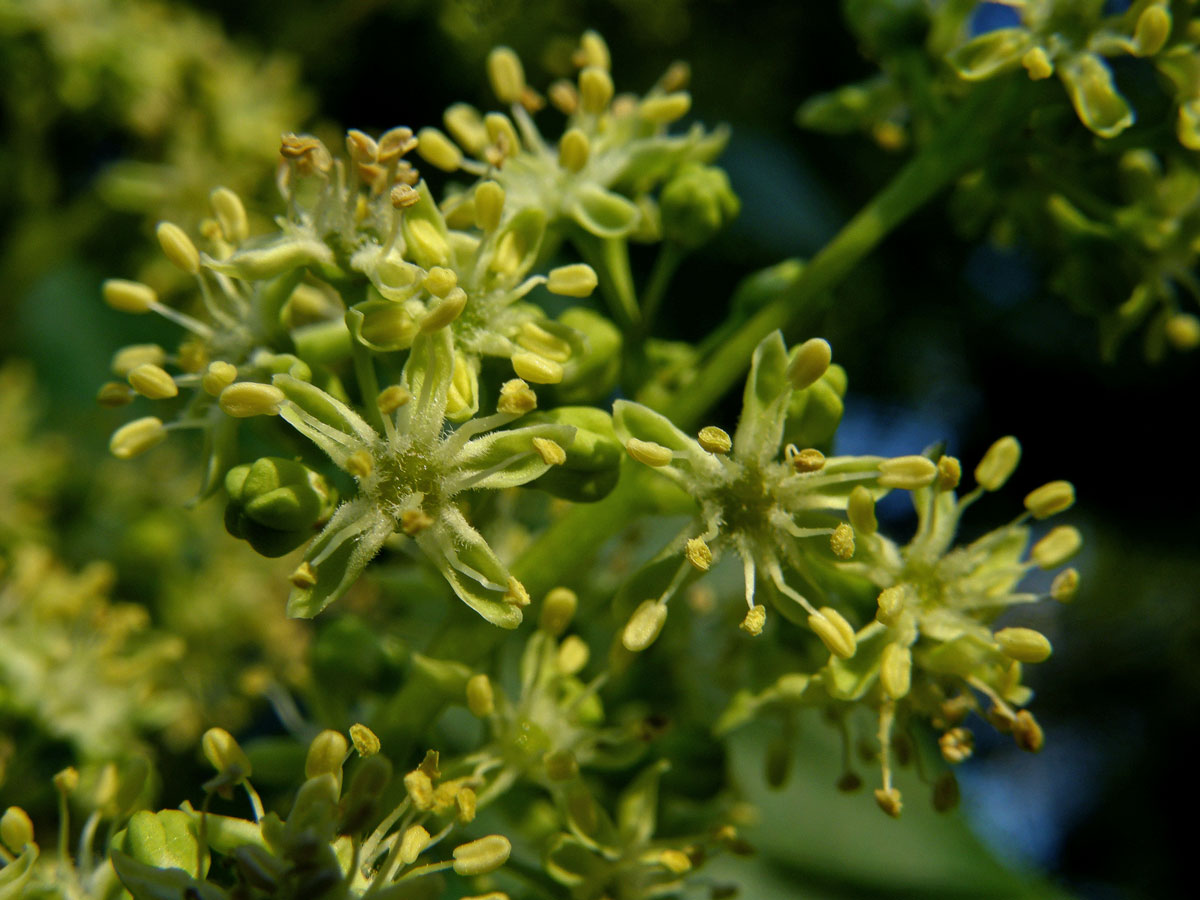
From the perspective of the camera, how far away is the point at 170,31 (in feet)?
13.5

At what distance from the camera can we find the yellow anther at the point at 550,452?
1.76 m

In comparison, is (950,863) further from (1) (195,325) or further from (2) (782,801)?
(1) (195,325)

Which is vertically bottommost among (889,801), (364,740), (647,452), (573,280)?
(364,740)

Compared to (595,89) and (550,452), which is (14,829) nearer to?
(550,452)

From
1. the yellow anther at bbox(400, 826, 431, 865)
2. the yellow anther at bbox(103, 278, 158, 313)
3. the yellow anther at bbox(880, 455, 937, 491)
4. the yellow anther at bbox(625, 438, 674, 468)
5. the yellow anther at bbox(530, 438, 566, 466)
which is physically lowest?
the yellow anther at bbox(400, 826, 431, 865)

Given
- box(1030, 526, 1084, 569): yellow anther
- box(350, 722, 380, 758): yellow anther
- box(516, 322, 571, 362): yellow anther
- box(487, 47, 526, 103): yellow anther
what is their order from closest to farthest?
box(350, 722, 380, 758): yellow anther
box(516, 322, 571, 362): yellow anther
box(1030, 526, 1084, 569): yellow anther
box(487, 47, 526, 103): yellow anther

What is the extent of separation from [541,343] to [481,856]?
77 cm

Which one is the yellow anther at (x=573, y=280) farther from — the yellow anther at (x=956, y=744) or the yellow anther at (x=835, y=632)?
the yellow anther at (x=956, y=744)

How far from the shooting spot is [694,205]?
222 centimetres

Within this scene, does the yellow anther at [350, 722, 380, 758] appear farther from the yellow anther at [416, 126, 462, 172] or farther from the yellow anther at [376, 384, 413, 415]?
the yellow anther at [416, 126, 462, 172]

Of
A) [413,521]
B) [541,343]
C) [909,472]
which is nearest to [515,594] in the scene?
[413,521]

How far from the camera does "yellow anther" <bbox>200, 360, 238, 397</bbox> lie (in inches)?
73.6

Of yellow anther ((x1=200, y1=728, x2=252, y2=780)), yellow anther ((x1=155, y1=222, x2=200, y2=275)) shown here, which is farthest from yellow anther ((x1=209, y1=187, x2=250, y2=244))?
yellow anther ((x1=200, y1=728, x2=252, y2=780))

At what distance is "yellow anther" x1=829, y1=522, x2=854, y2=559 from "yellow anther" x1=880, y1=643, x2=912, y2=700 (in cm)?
17
